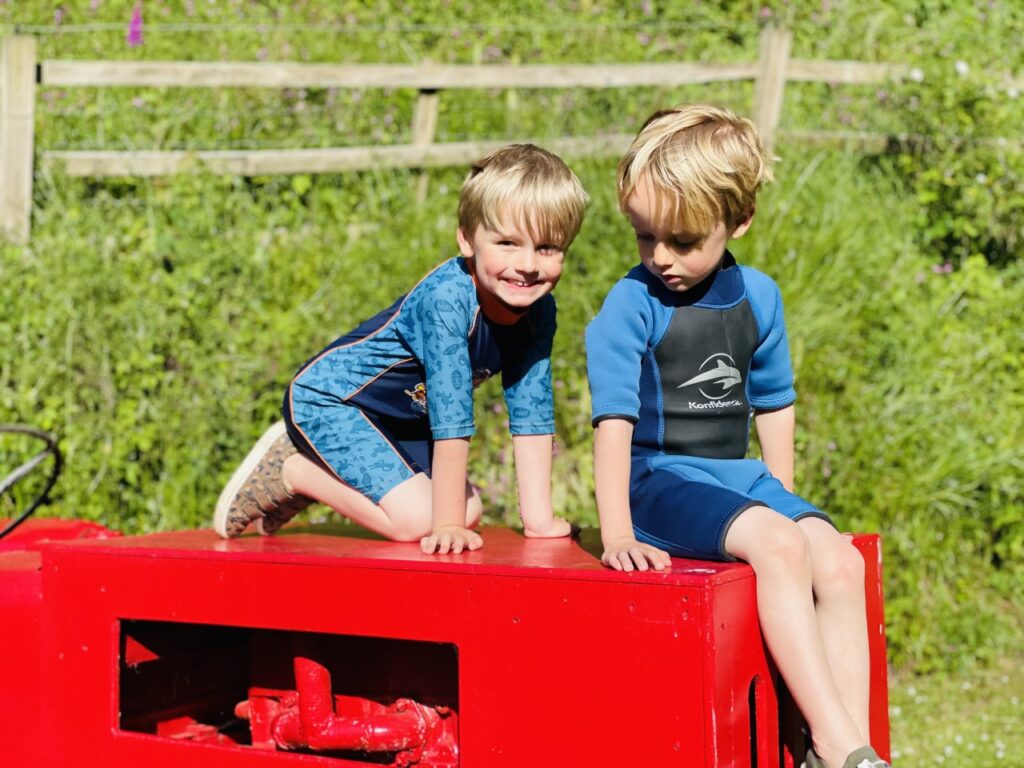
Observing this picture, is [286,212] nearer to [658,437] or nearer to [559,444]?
[559,444]

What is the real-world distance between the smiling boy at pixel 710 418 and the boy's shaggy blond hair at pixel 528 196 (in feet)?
0.68

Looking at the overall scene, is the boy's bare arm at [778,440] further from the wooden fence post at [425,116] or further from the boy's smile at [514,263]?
the wooden fence post at [425,116]

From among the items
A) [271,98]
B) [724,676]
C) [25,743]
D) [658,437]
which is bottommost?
[25,743]

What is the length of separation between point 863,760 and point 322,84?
18.9 feet

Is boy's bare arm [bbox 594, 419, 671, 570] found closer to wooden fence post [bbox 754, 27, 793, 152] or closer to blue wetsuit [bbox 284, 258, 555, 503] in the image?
blue wetsuit [bbox 284, 258, 555, 503]

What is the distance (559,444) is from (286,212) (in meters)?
2.70

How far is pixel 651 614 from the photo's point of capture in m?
2.33

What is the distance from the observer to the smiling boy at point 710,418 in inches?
97.0

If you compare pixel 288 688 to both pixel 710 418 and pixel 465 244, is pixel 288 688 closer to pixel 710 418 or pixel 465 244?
pixel 465 244

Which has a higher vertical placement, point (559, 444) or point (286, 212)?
point (286, 212)

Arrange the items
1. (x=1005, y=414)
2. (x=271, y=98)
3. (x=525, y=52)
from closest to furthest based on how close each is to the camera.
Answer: (x=1005, y=414), (x=271, y=98), (x=525, y=52)

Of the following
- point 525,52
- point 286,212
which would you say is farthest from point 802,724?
point 525,52

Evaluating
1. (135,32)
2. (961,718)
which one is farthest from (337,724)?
(135,32)

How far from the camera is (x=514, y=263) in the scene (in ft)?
9.73
